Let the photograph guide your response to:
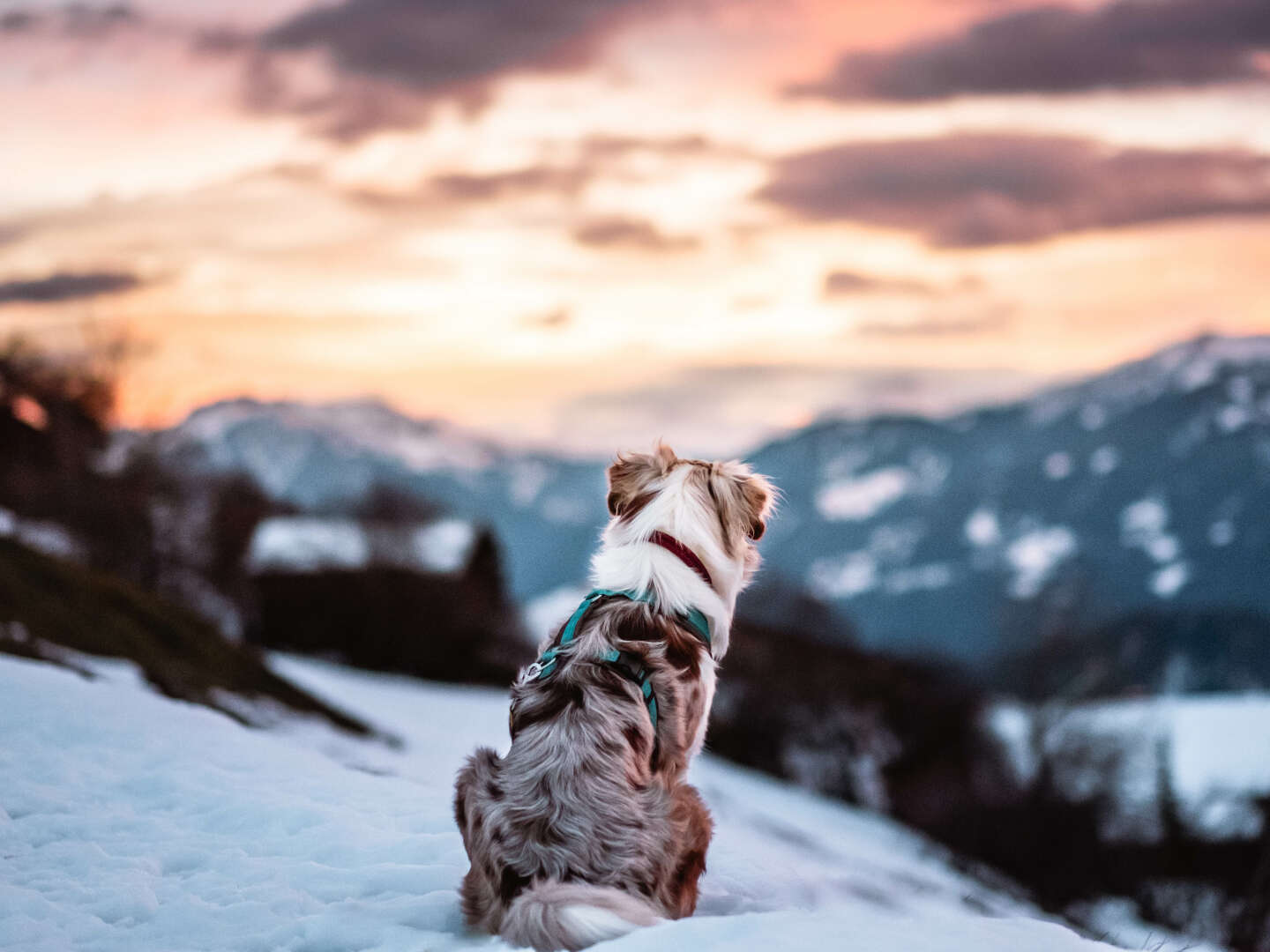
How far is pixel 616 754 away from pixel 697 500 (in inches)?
71.9

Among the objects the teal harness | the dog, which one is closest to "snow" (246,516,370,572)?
the dog

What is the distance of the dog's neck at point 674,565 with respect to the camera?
6082 mm

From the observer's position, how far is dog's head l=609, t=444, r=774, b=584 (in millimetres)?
6320

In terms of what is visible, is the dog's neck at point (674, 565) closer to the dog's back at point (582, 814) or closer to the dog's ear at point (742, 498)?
the dog's ear at point (742, 498)

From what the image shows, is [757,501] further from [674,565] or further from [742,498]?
[674,565]

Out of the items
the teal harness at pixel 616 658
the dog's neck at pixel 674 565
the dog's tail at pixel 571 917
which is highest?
the dog's neck at pixel 674 565

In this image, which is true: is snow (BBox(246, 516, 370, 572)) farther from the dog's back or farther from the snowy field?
the dog's back

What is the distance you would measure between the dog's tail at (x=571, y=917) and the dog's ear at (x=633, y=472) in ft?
8.14

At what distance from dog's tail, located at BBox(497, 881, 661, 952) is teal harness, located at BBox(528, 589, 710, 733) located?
3.28 feet

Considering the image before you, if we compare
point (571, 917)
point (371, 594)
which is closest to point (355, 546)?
point (371, 594)

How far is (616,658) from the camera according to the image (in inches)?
217

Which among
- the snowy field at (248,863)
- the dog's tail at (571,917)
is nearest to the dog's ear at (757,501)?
the snowy field at (248,863)

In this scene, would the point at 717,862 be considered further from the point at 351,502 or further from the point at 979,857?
the point at 351,502

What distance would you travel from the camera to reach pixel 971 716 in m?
49.3
